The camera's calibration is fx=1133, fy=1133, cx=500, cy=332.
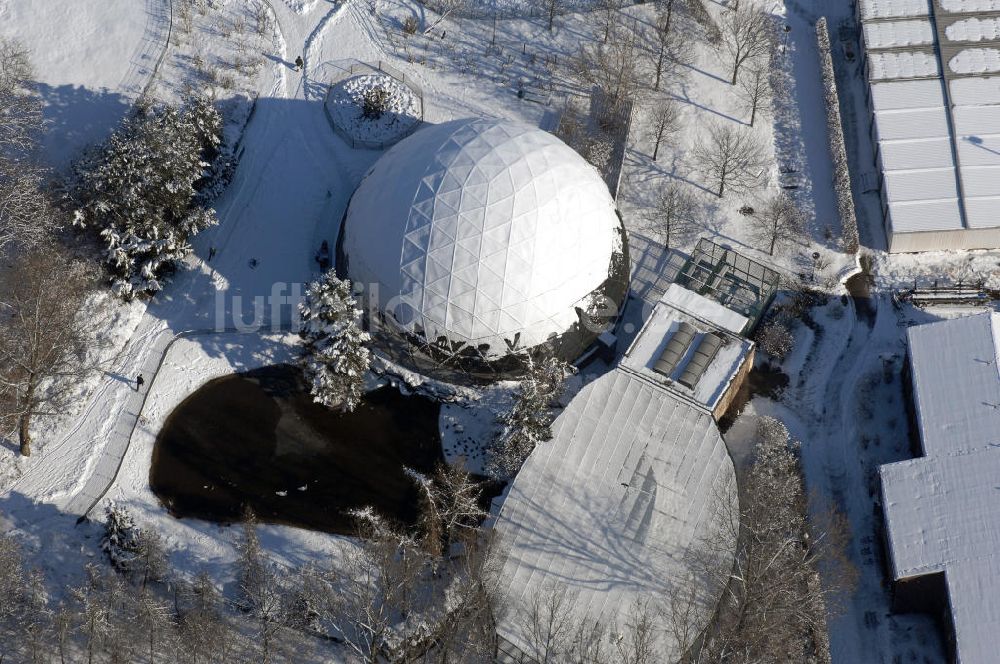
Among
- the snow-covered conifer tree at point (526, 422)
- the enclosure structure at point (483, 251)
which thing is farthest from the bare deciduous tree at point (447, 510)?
the enclosure structure at point (483, 251)

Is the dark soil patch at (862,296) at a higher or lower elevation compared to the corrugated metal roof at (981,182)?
lower

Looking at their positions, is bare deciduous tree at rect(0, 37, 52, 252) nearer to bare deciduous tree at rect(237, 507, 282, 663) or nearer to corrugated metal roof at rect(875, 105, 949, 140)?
bare deciduous tree at rect(237, 507, 282, 663)

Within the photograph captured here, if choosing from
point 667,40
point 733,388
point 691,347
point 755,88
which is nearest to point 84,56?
point 667,40

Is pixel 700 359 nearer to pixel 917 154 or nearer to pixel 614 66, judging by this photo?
pixel 917 154

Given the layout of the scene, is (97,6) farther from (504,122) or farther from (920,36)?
(920,36)

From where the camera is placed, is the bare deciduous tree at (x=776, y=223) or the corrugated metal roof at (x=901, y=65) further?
the corrugated metal roof at (x=901, y=65)

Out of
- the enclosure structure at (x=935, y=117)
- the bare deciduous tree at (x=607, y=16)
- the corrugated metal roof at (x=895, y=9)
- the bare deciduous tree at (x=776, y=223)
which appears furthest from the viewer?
the bare deciduous tree at (x=607, y=16)

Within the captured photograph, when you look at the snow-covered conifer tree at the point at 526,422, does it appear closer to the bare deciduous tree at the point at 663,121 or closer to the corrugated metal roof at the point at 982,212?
the bare deciduous tree at the point at 663,121

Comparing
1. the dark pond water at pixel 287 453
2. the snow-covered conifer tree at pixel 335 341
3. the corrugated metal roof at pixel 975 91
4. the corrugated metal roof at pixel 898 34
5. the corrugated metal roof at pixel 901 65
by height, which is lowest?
the dark pond water at pixel 287 453
